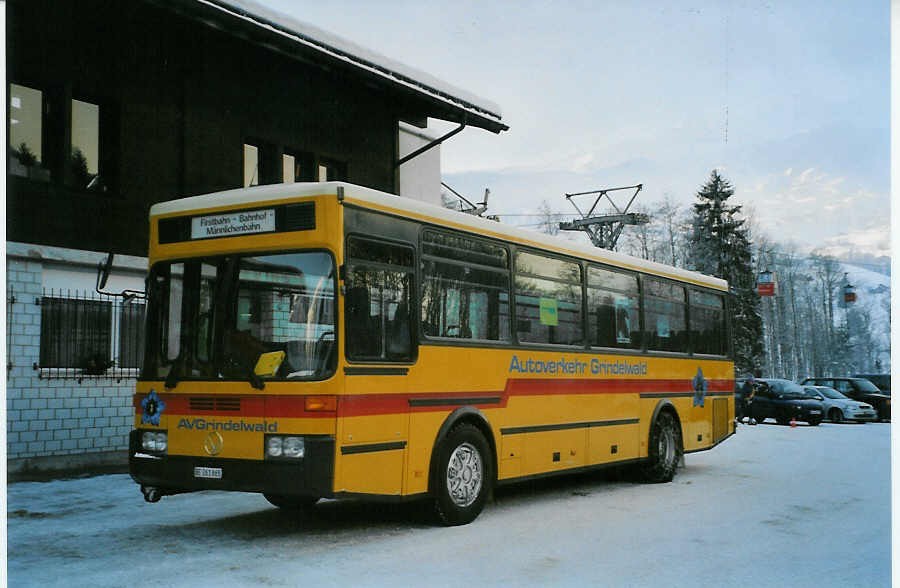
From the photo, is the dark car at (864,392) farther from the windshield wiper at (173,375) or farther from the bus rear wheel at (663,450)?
the windshield wiper at (173,375)

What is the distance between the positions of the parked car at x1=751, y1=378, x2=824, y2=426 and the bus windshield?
26.2 m

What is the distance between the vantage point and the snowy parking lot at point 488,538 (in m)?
7.27

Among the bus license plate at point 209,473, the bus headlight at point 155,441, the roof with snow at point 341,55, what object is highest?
the roof with snow at point 341,55

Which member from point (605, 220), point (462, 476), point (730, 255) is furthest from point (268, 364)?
point (730, 255)

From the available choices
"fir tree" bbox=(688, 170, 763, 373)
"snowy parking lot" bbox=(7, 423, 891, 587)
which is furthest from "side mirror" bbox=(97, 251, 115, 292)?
"fir tree" bbox=(688, 170, 763, 373)

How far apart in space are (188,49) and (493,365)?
30.8 feet

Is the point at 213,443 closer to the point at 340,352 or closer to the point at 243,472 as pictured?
the point at 243,472

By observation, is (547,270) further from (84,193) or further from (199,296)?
(84,193)

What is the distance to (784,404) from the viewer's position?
31734 mm

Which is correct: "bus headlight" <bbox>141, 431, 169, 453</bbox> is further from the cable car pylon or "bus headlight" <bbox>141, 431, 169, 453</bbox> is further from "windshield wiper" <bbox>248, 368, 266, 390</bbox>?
the cable car pylon

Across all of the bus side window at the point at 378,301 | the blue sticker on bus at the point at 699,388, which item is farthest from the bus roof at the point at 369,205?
the blue sticker on bus at the point at 699,388

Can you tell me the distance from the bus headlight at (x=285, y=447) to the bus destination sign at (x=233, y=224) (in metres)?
1.75

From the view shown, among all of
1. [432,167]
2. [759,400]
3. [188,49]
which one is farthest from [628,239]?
[188,49]

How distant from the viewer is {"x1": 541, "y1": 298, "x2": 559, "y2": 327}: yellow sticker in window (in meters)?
11.3
